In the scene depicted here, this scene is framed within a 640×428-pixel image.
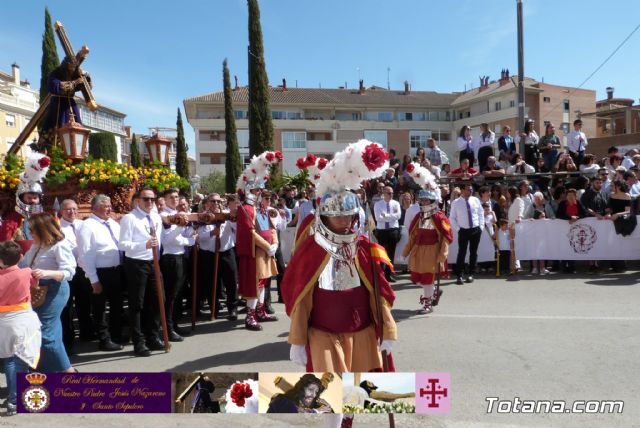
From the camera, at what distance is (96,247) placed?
20.4ft

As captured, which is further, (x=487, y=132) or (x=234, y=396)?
(x=487, y=132)

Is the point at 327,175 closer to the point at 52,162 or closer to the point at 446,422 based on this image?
the point at 446,422

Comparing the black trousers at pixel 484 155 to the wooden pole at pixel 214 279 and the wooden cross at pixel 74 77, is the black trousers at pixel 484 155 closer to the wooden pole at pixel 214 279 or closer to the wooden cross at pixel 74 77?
the wooden pole at pixel 214 279

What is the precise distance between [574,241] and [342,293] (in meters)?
9.26

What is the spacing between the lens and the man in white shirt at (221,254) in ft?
26.3

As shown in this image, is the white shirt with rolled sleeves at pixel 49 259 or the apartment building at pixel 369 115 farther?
the apartment building at pixel 369 115

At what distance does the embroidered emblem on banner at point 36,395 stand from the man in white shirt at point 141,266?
268 centimetres

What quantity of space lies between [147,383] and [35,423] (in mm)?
1893

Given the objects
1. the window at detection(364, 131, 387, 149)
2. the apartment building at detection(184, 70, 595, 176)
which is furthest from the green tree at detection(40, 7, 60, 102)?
the window at detection(364, 131, 387, 149)

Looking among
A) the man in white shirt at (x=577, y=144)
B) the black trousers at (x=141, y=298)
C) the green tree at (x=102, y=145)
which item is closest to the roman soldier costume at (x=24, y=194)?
the black trousers at (x=141, y=298)

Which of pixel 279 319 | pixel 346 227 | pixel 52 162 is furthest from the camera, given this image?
pixel 279 319

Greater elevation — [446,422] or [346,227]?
[346,227]

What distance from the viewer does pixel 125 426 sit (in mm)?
4238

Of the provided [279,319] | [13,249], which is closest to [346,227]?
[13,249]
